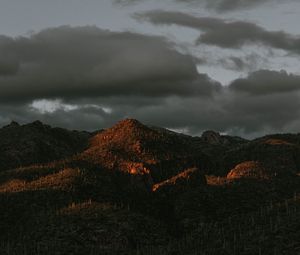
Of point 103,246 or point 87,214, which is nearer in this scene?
point 103,246

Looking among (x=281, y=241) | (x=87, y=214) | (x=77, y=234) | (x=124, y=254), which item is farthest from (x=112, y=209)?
(x=281, y=241)

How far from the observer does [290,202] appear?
180250 millimetres

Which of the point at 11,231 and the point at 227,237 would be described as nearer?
the point at 227,237

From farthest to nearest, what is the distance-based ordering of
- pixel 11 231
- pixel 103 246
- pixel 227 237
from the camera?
1. pixel 11 231
2. pixel 103 246
3. pixel 227 237

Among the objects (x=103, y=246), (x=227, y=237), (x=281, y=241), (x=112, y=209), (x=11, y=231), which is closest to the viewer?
(x=281, y=241)

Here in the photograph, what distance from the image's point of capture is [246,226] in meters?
155

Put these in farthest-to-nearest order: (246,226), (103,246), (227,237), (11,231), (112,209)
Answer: (112,209) < (11,231) < (103,246) < (246,226) < (227,237)

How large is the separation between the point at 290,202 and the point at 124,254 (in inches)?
2060

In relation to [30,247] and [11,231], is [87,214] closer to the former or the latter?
[11,231]

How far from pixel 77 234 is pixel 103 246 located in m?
8.28

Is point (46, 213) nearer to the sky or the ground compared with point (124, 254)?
nearer to the sky

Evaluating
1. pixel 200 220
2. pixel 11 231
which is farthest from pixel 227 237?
pixel 11 231

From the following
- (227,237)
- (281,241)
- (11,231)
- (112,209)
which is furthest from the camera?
(112,209)

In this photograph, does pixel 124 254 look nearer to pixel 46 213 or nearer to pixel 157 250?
pixel 157 250
